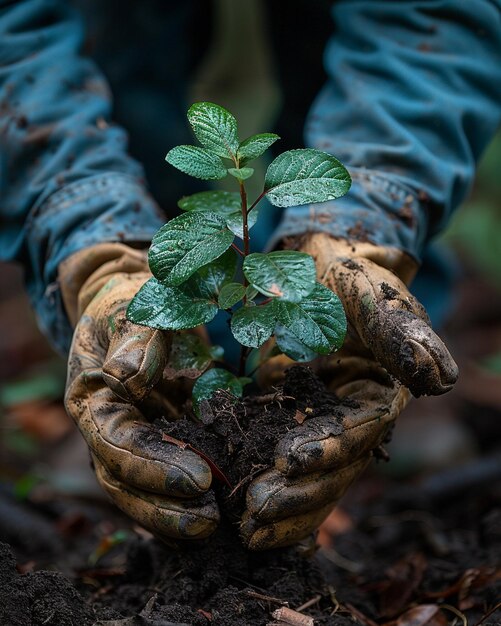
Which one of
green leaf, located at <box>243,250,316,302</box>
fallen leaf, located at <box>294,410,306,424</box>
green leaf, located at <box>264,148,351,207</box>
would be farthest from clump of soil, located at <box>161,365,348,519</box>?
green leaf, located at <box>264,148,351,207</box>

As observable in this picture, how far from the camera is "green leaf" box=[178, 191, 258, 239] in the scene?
1.56 metres

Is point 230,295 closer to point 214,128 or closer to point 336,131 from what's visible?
point 214,128

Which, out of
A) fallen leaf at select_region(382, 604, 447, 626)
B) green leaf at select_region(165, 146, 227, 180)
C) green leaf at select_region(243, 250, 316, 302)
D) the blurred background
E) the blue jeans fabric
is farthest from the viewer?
the blurred background

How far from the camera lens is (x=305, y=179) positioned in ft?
4.95

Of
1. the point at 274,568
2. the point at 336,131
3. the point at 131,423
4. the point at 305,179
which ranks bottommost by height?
the point at 274,568

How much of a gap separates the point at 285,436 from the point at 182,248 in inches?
15.5

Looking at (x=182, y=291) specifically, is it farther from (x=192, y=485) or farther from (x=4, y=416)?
(x=4, y=416)

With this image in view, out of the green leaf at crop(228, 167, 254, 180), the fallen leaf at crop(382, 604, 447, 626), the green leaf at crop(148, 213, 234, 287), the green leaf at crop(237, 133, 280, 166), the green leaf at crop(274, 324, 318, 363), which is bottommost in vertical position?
the fallen leaf at crop(382, 604, 447, 626)

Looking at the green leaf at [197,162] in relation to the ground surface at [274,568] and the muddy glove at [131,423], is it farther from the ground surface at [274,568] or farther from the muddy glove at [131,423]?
the ground surface at [274,568]

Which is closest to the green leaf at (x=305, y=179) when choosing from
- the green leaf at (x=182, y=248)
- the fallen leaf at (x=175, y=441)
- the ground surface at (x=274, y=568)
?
the green leaf at (x=182, y=248)

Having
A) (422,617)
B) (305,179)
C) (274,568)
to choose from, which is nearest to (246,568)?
(274,568)

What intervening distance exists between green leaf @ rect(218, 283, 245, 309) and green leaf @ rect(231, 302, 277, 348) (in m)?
0.02

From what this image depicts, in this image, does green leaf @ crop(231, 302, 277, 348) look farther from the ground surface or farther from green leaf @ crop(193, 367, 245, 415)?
the ground surface

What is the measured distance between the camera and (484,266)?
5.02 meters
